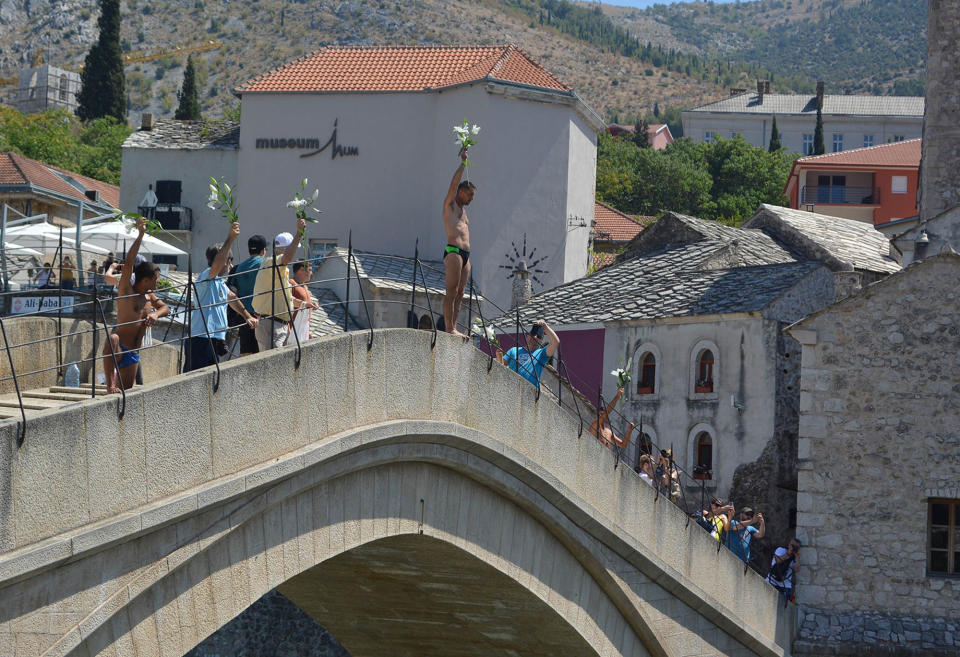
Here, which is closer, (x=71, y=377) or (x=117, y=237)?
(x=71, y=377)

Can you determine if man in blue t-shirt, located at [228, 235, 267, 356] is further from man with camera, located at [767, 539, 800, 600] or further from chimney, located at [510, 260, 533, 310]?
chimney, located at [510, 260, 533, 310]

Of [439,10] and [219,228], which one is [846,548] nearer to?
[219,228]

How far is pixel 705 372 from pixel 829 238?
8.83 meters

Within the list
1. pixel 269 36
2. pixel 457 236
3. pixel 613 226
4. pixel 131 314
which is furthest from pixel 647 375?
pixel 269 36

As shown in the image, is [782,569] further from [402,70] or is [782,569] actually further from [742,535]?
[402,70]

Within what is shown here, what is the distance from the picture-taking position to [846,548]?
20.3 metres

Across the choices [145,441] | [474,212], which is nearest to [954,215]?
[474,212]

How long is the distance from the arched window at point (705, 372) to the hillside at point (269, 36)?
103 m

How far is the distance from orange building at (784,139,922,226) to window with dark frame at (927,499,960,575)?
4068 cm

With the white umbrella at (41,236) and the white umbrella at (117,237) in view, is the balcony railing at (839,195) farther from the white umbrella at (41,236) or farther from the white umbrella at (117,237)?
the white umbrella at (117,237)

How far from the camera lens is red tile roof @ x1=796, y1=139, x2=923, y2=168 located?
6047 cm

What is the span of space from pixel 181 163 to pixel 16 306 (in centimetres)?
2079

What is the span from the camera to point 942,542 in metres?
20.2

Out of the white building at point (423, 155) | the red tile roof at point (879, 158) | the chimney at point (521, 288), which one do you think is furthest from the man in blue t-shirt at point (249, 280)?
the red tile roof at point (879, 158)
